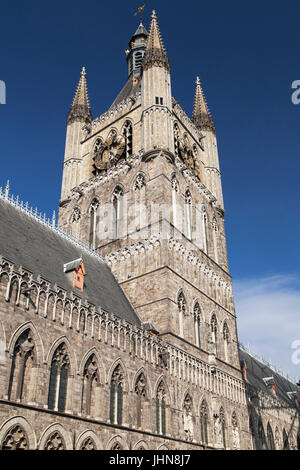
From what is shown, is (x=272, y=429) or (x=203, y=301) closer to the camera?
(x=203, y=301)

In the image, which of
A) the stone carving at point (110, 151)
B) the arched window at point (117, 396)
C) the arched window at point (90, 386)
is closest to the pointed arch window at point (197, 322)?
the arched window at point (117, 396)

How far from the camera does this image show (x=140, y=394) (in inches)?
896

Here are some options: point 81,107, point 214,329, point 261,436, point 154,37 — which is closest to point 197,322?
point 214,329

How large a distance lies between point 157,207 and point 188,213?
3.83 metres

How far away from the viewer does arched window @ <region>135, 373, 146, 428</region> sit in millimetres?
22234

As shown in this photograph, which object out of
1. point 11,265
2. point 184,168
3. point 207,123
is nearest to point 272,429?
point 184,168

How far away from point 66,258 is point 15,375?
9.72m

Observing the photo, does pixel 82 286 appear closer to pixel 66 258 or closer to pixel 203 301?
pixel 66 258

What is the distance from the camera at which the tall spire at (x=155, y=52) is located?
1438 inches

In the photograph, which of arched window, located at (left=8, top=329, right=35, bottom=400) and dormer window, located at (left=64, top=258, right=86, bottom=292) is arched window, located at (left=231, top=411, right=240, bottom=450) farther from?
arched window, located at (left=8, top=329, right=35, bottom=400)

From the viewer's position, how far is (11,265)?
59.3ft

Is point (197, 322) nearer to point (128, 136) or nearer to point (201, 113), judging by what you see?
point (128, 136)

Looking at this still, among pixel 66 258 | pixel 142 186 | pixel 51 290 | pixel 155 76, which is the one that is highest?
pixel 155 76
